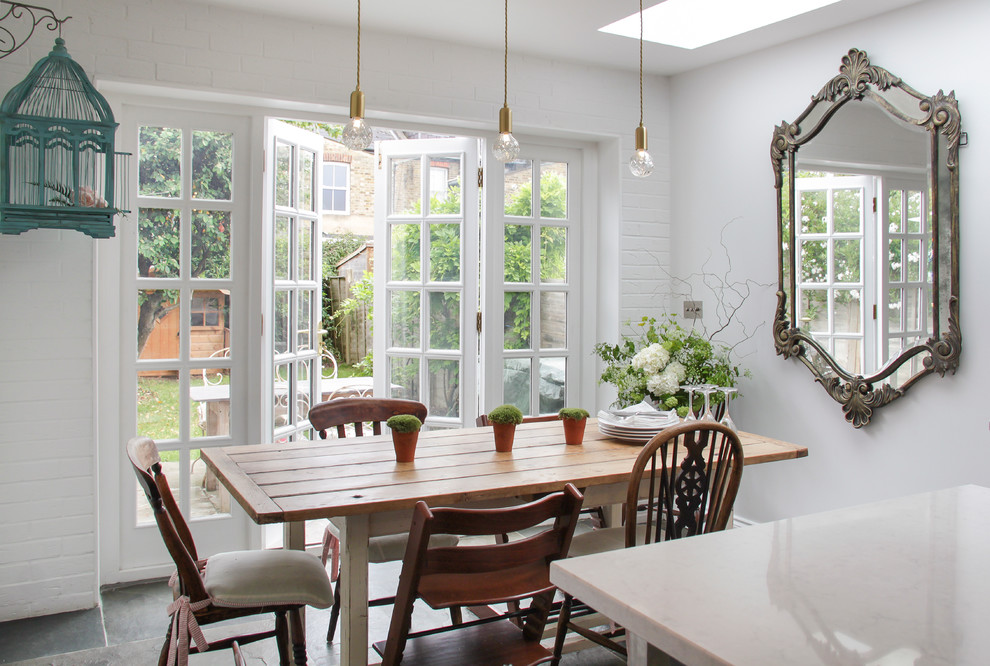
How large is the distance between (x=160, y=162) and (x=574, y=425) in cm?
215

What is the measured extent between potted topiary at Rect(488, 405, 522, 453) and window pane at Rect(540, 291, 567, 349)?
1817 mm

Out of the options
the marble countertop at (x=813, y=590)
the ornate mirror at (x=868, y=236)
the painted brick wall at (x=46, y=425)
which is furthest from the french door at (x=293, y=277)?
the marble countertop at (x=813, y=590)

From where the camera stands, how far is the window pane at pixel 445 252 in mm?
4164

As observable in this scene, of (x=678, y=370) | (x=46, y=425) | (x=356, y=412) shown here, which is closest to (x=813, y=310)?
(x=678, y=370)

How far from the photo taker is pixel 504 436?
2623 millimetres

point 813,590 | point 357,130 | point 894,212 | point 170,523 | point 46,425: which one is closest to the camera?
point 813,590

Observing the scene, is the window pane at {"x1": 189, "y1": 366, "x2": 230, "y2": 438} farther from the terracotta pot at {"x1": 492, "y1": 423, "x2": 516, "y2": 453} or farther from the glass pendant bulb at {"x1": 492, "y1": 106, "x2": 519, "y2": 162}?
the glass pendant bulb at {"x1": 492, "y1": 106, "x2": 519, "y2": 162}

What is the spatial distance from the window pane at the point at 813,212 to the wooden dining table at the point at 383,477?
1234 millimetres

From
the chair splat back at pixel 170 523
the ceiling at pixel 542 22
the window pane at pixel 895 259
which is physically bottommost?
the chair splat back at pixel 170 523

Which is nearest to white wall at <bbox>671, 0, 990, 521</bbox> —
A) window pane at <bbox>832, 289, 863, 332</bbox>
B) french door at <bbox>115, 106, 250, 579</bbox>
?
window pane at <bbox>832, 289, 863, 332</bbox>

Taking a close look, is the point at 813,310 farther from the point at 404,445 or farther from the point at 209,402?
the point at 209,402

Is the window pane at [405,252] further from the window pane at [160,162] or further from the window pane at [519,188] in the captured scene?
the window pane at [160,162]

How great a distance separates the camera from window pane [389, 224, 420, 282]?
4.15 m

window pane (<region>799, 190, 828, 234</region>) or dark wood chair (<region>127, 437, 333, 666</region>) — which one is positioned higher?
window pane (<region>799, 190, 828, 234</region>)
